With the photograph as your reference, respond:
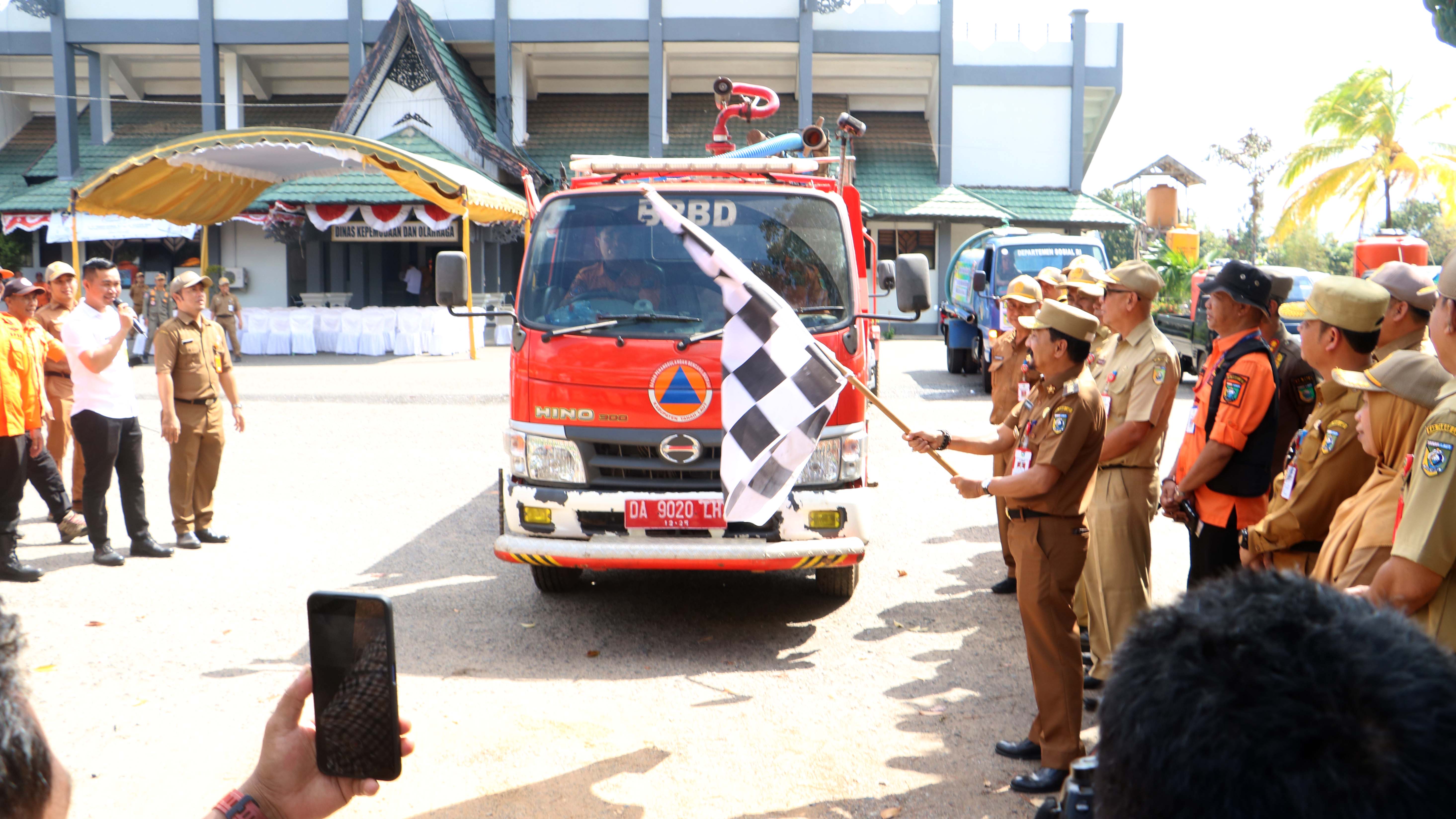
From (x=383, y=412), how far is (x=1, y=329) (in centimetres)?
761

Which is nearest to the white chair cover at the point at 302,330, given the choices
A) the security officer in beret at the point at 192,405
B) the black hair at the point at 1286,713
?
the security officer in beret at the point at 192,405

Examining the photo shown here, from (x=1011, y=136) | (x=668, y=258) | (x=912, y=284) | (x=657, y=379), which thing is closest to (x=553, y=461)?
(x=657, y=379)

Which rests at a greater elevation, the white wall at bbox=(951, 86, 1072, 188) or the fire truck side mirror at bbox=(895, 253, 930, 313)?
the white wall at bbox=(951, 86, 1072, 188)

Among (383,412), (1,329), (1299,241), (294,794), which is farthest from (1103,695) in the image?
(1299,241)

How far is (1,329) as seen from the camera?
6844mm

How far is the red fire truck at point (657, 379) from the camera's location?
554cm

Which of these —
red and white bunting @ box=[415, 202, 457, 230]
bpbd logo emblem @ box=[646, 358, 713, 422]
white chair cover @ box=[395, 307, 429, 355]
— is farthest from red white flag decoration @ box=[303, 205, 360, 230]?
bpbd logo emblem @ box=[646, 358, 713, 422]

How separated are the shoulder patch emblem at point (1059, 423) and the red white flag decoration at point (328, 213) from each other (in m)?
21.8

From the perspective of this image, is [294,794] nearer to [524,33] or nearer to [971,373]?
[971,373]

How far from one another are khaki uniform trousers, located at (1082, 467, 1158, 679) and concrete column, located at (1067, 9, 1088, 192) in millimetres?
27161

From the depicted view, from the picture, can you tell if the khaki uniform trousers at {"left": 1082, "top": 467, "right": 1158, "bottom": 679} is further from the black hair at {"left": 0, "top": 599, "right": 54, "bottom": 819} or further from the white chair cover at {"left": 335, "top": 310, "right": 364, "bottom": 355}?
the white chair cover at {"left": 335, "top": 310, "right": 364, "bottom": 355}

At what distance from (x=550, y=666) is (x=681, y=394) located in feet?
4.84

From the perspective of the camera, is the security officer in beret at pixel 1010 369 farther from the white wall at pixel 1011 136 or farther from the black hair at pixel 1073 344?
the white wall at pixel 1011 136

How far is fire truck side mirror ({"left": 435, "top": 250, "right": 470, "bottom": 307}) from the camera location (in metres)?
6.25
